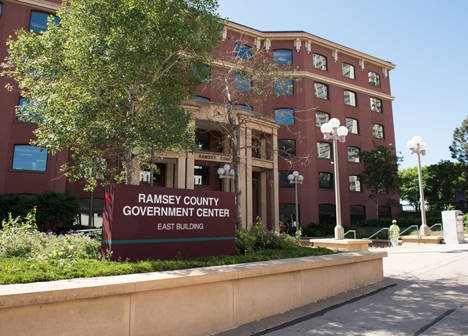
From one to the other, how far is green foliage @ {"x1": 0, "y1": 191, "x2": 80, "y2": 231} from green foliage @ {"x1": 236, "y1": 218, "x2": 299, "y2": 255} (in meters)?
14.9

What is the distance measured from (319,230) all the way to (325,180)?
6.39m

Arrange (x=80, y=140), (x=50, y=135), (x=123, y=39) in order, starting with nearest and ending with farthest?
(x=123, y=39) → (x=50, y=135) → (x=80, y=140)

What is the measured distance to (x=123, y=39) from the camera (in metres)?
9.80

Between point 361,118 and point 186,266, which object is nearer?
point 186,266

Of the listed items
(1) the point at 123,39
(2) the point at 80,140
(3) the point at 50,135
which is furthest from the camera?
(2) the point at 80,140

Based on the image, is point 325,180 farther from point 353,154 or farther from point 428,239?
point 428,239

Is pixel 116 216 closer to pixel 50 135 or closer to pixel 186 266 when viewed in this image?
pixel 186 266

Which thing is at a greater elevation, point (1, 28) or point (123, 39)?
point (1, 28)

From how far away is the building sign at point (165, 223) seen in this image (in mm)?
5934

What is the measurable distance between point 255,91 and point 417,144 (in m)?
13.3

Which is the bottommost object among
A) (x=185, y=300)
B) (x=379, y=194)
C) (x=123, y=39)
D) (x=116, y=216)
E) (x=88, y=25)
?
(x=185, y=300)

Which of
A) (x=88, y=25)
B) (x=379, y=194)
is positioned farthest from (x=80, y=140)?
(x=379, y=194)

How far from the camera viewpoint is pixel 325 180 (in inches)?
1304

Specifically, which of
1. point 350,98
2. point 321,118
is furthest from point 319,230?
point 350,98
